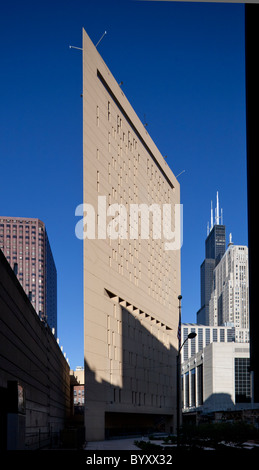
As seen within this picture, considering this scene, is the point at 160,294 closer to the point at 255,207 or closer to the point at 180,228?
the point at 180,228

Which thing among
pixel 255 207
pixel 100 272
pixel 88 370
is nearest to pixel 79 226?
pixel 100 272

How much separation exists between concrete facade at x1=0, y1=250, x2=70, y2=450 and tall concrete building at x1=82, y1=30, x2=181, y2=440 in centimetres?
2178

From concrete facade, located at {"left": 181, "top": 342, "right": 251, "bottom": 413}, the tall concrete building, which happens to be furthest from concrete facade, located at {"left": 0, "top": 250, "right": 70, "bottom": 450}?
concrete facade, located at {"left": 181, "top": 342, "right": 251, "bottom": 413}

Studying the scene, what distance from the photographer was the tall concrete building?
247 feet

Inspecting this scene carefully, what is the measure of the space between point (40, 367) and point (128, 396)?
36984 millimetres

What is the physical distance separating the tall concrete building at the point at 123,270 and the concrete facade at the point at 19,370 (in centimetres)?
2178

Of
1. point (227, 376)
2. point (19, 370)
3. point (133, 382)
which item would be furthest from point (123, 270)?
point (227, 376)

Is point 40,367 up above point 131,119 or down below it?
below

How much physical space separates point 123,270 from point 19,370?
51.1 metres

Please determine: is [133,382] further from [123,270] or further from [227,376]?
[227,376]

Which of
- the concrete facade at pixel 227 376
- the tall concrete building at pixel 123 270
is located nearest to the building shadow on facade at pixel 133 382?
the tall concrete building at pixel 123 270

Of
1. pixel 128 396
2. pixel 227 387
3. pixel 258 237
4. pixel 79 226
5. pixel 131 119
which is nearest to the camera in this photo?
pixel 258 237

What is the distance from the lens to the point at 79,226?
253ft

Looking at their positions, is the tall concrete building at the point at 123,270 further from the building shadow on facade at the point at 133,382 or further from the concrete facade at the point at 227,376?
the concrete facade at the point at 227,376
